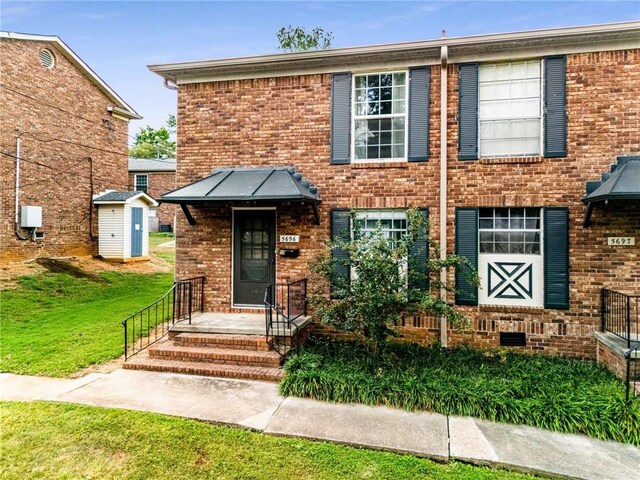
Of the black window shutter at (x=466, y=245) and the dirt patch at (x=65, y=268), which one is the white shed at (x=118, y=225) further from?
the black window shutter at (x=466, y=245)

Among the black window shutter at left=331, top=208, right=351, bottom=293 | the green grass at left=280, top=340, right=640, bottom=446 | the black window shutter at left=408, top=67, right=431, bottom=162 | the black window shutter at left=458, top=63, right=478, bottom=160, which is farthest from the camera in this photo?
the black window shutter at left=331, top=208, right=351, bottom=293

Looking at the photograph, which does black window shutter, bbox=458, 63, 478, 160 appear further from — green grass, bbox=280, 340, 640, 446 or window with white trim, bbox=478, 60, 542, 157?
green grass, bbox=280, 340, 640, 446

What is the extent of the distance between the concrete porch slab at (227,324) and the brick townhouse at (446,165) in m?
0.25

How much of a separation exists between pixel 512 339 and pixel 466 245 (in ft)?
6.04

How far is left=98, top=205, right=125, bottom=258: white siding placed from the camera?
15727mm

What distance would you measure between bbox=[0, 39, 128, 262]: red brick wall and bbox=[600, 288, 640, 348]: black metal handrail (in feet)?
55.2

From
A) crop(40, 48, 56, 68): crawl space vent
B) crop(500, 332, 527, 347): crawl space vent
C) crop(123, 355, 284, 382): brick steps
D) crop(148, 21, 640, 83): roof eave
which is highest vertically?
crop(40, 48, 56, 68): crawl space vent

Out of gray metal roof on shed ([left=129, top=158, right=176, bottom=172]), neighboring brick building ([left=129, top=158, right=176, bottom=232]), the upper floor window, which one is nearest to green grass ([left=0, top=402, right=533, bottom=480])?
neighboring brick building ([left=129, top=158, right=176, bottom=232])

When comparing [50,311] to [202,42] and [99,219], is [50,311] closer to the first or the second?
[99,219]

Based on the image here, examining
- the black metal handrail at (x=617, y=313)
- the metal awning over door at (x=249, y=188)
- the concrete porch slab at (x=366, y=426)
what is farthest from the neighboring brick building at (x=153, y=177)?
the black metal handrail at (x=617, y=313)

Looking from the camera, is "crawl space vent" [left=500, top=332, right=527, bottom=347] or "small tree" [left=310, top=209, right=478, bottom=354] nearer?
Result: "small tree" [left=310, top=209, right=478, bottom=354]

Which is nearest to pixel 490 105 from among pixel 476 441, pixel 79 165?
pixel 476 441

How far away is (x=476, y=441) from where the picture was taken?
12.7 ft

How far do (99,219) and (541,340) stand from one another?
16843 mm
